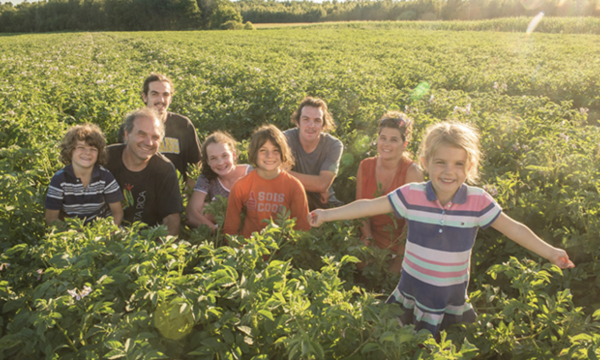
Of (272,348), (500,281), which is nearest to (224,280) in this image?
(272,348)

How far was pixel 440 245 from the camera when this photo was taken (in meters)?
2.21

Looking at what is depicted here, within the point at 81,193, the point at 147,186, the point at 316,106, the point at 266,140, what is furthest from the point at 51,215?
the point at 316,106

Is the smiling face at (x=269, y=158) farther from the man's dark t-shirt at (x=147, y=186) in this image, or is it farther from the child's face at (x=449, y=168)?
the child's face at (x=449, y=168)

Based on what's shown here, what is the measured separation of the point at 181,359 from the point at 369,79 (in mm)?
8971

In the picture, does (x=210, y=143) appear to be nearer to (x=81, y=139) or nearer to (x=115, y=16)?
(x=81, y=139)

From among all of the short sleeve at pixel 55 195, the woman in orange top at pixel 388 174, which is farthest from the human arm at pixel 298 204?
the short sleeve at pixel 55 195

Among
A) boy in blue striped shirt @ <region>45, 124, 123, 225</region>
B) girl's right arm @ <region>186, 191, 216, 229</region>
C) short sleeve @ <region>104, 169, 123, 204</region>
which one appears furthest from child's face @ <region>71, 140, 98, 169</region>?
girl's right arm @ <region>186, 191, 216, 229</region>

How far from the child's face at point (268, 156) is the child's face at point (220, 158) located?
60cm

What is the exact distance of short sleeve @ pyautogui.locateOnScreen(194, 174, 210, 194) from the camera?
12.7ft

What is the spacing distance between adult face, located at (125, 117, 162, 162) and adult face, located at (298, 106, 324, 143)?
1.46 m

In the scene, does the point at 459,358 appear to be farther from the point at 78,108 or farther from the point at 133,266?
the point at 78,108

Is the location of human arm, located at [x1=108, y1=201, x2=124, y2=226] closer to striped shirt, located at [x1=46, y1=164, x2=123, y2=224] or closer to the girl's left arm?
striped shirt, located at [x1=46, y1=164, x2=123, y2=224]

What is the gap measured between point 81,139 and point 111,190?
483mm

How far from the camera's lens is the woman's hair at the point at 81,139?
3133mm
